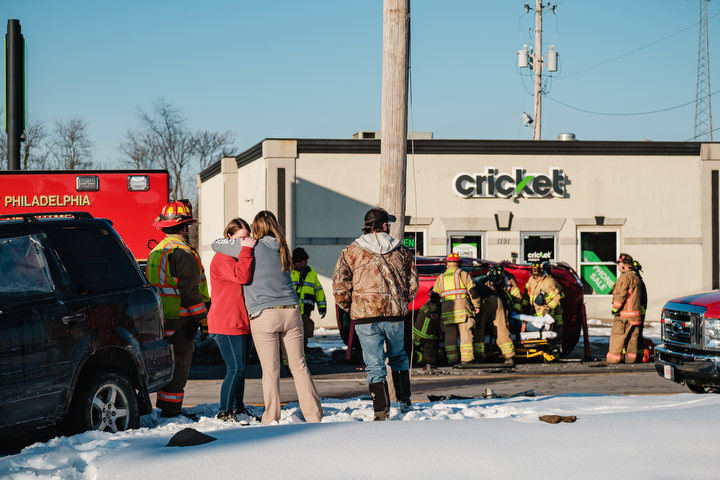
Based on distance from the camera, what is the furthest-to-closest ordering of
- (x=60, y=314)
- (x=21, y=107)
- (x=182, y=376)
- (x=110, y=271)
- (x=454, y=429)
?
(x=21, y=107)
(x=182, y=376)
(x=110, y=271)
(x=60, y=314)
(x=454, y=429)

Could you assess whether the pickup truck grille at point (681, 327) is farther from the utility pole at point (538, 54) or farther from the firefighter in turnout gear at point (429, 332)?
the utility pole at point (538, 54)

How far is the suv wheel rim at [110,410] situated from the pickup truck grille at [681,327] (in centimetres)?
587

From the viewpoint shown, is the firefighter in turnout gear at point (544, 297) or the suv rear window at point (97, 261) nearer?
the suv rear window at point (97, 261)

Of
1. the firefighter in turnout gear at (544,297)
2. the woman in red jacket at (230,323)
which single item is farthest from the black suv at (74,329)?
the firefighter in turnout gear at (544,297)

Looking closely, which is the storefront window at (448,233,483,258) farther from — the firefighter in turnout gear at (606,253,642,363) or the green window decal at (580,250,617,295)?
the firefighter in turnout gear at (606,253,642,363)

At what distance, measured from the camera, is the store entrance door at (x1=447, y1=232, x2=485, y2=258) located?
21.8 meters

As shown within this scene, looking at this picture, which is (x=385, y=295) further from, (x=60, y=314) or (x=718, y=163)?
→ (x=718, y=163)

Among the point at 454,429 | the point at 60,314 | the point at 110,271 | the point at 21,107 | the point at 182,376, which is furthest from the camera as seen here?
the point at 21,107

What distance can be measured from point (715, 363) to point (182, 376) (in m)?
5.31

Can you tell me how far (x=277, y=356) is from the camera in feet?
24.0

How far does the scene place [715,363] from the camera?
8.99 meters

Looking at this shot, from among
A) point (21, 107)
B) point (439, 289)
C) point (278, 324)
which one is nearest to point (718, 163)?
point (439, 289)

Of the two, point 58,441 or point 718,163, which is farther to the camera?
point 718,163

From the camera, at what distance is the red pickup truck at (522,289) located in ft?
44.8
